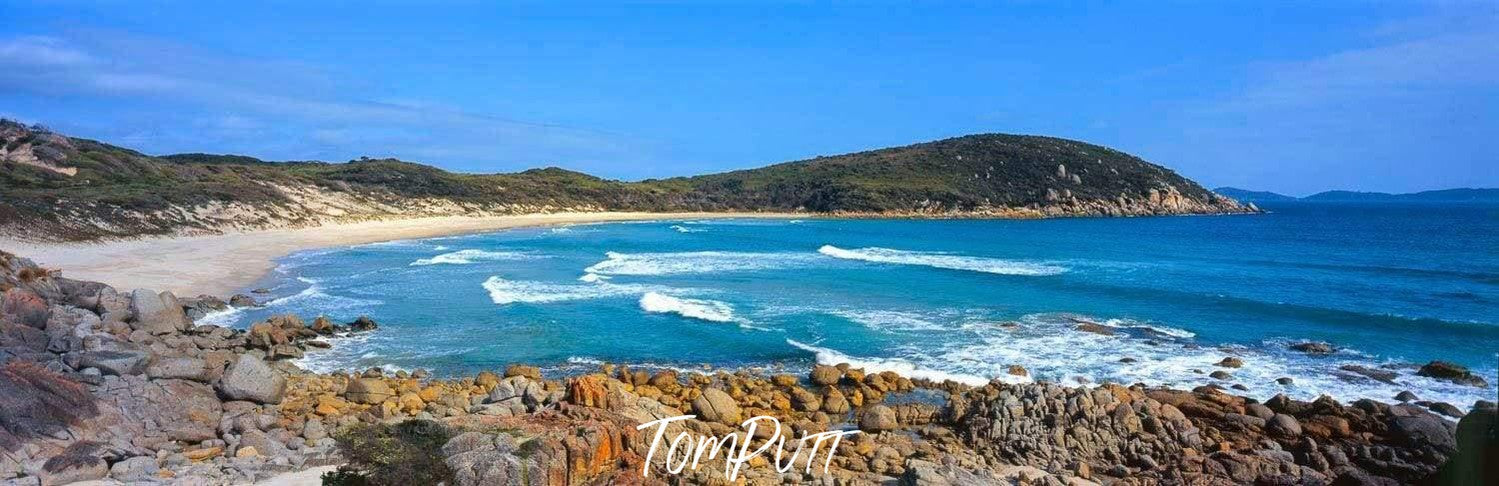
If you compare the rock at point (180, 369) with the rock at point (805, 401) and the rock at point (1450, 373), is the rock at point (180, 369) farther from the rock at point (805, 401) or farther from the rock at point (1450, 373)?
the rock at point (1450, 373)

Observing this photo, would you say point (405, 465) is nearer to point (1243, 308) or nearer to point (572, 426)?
point (572, 426)

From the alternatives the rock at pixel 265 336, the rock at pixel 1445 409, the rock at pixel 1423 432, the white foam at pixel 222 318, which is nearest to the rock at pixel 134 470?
the rock at pixel 265 336

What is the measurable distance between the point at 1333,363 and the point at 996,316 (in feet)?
28.9

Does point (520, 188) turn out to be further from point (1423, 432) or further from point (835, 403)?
point (1423, 432)

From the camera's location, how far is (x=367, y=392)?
48.2 feet

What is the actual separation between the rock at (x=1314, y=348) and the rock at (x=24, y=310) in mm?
27664

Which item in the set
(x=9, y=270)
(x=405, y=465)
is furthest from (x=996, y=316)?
(x=9, y=270)

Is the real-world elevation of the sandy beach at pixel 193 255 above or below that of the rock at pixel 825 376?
above

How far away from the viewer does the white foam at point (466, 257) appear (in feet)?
129

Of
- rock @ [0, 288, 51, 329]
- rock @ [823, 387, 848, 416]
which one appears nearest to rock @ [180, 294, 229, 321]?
rock @ [0, 288, 51, 329]

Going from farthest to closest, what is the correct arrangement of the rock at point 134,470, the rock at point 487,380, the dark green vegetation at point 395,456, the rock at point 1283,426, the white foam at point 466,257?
the white foam at point 466,257
the rock at point 487,380
the rock at point 1283,426
the rock at point 134,470
the dark green vegetation at point 395,456

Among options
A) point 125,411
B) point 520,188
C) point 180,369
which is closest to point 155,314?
point 180,369

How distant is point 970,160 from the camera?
396ft

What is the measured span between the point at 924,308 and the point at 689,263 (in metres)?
17.3
